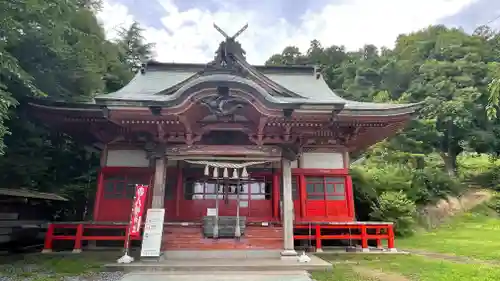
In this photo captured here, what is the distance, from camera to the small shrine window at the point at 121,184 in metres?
10.1

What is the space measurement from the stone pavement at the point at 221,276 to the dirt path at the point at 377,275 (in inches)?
50.0

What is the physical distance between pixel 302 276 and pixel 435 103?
20.9 m

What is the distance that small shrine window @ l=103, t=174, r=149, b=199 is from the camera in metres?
10.1

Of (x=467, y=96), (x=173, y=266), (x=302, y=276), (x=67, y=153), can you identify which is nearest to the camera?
(x=302, y=276)

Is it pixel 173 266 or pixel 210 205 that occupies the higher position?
pixel 210 205

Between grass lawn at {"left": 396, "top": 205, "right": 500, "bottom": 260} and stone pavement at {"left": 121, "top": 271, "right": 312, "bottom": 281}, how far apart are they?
18.3 ft

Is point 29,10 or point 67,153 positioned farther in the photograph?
point 67,153

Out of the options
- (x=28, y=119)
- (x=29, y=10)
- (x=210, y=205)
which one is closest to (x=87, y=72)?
(x=28, y=119)

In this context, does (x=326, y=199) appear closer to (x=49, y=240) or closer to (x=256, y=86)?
(x=256, y=86)

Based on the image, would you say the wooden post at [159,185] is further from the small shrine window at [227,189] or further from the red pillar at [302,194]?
the red pillar at [302,194]

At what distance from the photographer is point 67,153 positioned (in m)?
12.2

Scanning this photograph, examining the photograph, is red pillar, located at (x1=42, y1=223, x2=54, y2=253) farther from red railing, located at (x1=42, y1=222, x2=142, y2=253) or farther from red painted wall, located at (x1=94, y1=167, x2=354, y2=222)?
red painted wall, located at (x1=94, y1=167, x2=354, y2=222)

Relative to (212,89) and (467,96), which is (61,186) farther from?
(467,96)

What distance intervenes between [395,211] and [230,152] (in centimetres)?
828
